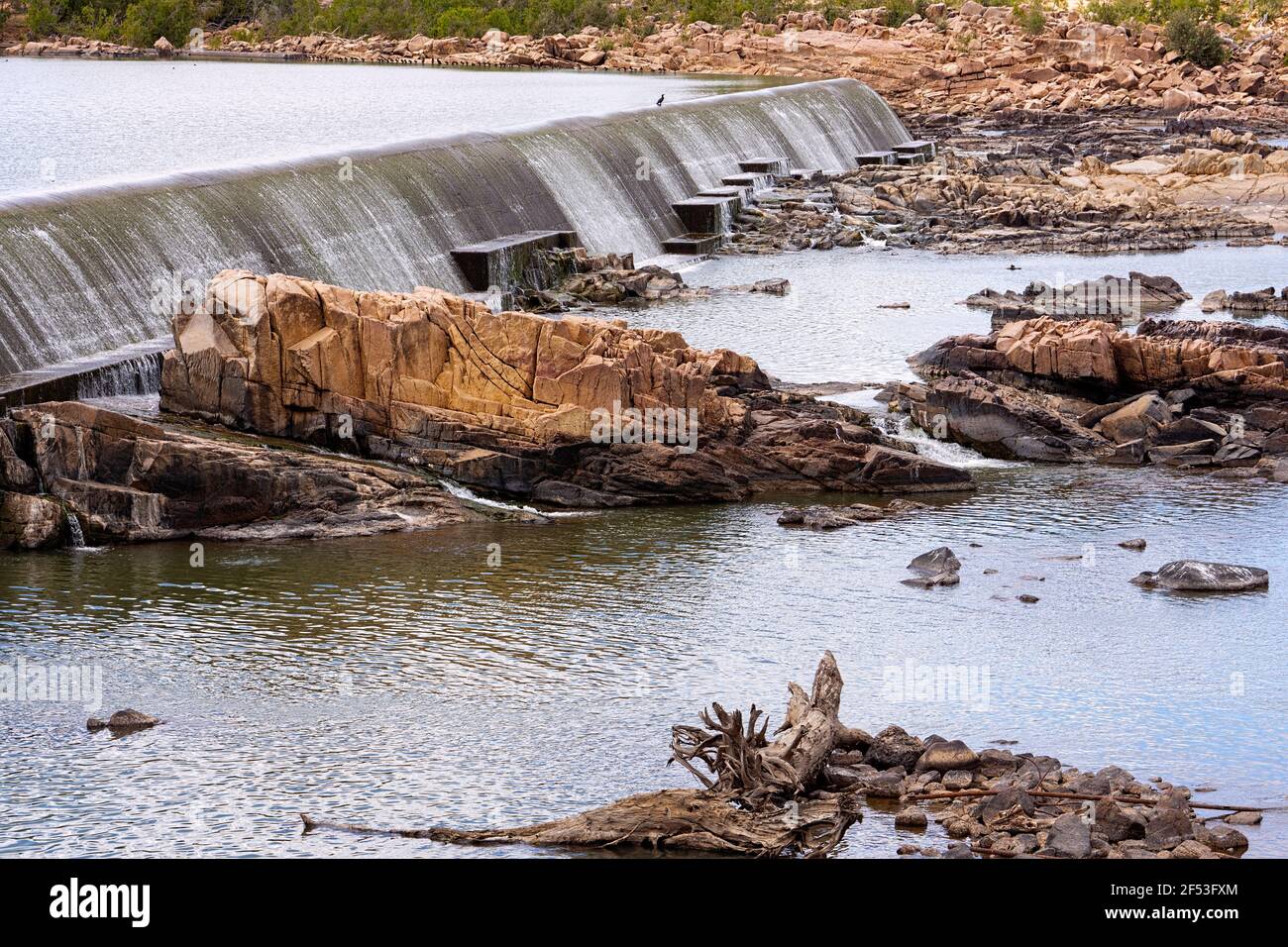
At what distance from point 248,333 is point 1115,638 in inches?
444

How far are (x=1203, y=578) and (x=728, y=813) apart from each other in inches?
332

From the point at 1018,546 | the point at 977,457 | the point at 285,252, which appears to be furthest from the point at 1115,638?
the point at 285,252

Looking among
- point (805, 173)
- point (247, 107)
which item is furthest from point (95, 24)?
point (805, 173)

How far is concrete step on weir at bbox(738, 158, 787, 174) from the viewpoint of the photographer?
53000 millimetres

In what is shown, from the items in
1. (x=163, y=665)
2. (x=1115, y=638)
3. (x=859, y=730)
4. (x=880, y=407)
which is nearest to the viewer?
(x=859, y=730)

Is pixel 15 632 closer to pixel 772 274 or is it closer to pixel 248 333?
pixel 248 333

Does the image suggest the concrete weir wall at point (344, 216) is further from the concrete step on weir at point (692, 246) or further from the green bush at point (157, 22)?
the green bush at point (157, 22)

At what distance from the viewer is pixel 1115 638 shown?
56.7ft

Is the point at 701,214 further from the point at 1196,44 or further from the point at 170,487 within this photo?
the point at 1196,44

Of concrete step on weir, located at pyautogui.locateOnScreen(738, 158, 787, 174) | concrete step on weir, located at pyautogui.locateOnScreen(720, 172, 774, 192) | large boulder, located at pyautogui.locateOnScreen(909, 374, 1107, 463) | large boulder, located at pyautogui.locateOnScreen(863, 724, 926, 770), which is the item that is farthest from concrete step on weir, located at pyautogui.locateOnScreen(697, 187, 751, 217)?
large boulder, located at pyautogui.locateOnScreen(863, 724, 926, 770)

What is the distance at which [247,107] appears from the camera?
2458 inches

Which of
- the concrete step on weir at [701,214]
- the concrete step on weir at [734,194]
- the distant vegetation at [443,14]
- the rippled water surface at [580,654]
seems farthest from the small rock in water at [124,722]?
the distant vegetation at [443,14]

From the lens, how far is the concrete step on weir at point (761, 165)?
5300cm

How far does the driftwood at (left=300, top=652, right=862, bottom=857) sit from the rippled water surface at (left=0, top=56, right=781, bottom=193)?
62.4 ft
